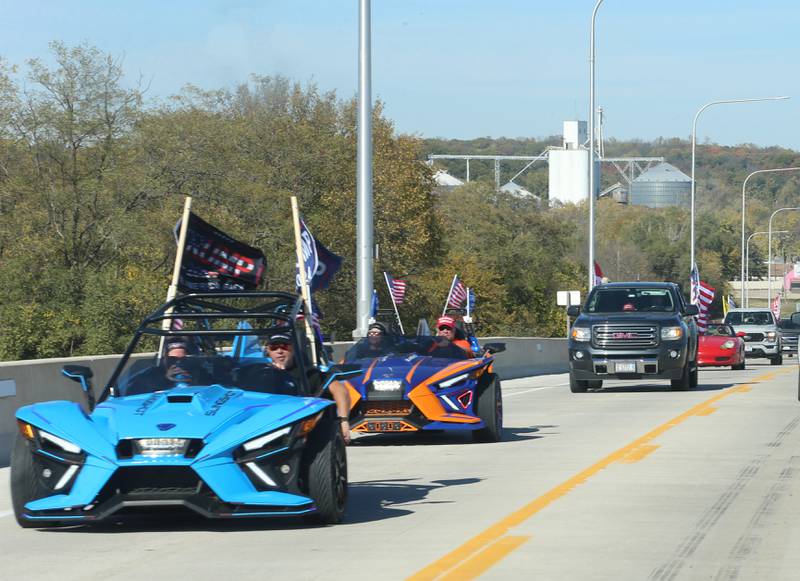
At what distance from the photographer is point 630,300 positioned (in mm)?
27078

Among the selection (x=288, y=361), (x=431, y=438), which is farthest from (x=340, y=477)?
(x=431, y=438)

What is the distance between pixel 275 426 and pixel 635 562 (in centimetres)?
227

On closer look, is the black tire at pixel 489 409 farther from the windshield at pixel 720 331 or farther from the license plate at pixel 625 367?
the windshield at pixel 720 331

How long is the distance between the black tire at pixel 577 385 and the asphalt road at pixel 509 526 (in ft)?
33.5

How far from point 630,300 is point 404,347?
11.7 metres

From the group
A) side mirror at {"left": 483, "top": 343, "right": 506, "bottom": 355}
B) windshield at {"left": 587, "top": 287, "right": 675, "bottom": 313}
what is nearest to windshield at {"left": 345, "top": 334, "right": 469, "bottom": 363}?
side mirror at {"left": 483, "top": 343, "right": 506, "bottom": 355}

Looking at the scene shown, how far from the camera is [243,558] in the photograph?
321 inches

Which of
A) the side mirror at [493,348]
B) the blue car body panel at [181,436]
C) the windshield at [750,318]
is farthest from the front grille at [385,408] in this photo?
the windshield at [750,318]

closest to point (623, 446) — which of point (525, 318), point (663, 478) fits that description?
point (663, 478)

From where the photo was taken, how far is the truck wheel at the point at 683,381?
1029 inches

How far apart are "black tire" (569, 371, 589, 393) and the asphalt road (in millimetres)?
10211

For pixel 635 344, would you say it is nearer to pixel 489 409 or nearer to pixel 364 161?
pixel 364 161

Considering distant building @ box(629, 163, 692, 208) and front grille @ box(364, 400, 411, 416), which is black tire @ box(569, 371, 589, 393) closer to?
front grille @ box(364, 400, 411, 416)

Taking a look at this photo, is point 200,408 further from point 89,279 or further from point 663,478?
point 89,279
